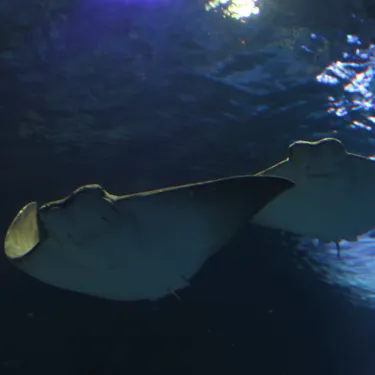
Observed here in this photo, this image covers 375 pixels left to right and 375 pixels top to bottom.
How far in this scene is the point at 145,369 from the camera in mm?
14867

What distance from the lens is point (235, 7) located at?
258 inches

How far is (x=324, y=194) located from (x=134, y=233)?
1973 mm

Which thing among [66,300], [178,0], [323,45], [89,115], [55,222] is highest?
[178,0]

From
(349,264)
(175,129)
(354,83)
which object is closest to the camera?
(354,83)

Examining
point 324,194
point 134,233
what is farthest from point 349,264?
point 134,233

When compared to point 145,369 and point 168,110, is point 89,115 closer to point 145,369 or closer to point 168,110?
point 168,110

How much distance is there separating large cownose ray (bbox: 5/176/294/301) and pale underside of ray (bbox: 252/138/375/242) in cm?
105

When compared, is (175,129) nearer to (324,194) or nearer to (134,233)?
(324,194)

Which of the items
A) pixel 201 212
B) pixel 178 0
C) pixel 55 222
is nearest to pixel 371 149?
pixel 178 0

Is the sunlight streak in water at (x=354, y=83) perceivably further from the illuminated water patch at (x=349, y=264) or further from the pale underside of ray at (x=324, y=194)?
the illuminated water patch at (x=349, y=264)

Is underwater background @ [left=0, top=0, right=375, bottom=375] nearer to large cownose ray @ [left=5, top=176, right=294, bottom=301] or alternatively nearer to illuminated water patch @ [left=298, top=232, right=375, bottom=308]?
illuminated water patch @ [left=298, top=232, right=375, bottom=308]

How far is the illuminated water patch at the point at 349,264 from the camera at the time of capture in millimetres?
13156

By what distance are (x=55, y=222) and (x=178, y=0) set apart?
4808 mm

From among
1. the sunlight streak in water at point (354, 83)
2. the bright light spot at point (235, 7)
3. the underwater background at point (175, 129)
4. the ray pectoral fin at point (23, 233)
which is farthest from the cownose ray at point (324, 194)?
the sunlight streak in water at point (354, 83)
